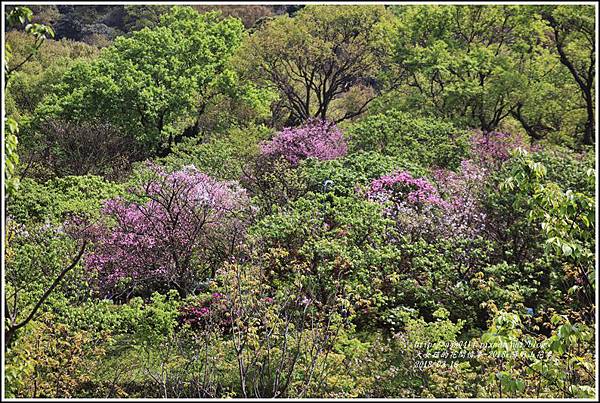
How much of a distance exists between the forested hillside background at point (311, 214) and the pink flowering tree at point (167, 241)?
0.14 feet

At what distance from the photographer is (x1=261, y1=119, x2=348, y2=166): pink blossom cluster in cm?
1233

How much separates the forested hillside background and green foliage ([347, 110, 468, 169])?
0.18 ft

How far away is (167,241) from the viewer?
25.7 ft

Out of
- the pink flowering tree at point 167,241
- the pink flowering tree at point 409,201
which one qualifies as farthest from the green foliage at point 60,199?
the pink flowering tree at point 409,201

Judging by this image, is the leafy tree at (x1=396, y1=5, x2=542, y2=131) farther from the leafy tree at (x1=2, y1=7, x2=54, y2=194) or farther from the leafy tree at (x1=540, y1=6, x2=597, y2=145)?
the leafy tree at (x1=2, y1=7, x2=54, y2=194)

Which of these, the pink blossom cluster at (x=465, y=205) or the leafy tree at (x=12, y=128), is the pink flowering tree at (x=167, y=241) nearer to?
the pink blossom cluster at (x=465, y=205)

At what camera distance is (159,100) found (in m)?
16.0

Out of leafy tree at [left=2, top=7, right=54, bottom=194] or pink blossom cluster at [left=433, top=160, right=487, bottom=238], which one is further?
pink blossom cluster at [left=433, top=160, right=487, bottom=238]

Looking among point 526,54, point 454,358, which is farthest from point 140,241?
point 526,54

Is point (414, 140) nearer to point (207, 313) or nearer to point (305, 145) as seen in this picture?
point (305, 145)

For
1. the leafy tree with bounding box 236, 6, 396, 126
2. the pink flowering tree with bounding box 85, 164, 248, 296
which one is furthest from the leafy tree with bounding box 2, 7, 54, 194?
the leafy tree with bounding box 236, 6, 396, 126

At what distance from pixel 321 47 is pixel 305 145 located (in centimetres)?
388

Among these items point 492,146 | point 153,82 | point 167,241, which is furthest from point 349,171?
point 153,82

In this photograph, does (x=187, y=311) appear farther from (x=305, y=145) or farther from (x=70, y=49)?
(x=70, y=49)
